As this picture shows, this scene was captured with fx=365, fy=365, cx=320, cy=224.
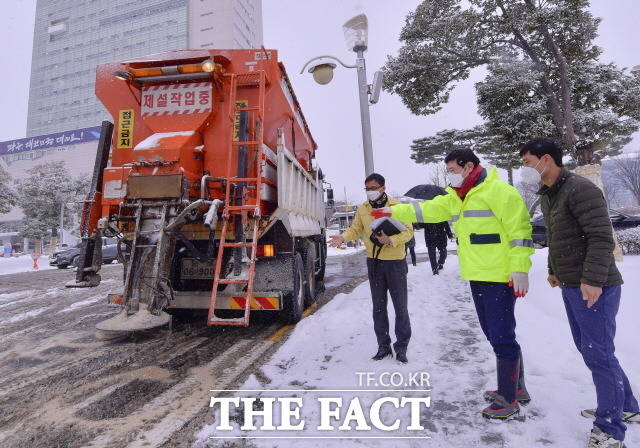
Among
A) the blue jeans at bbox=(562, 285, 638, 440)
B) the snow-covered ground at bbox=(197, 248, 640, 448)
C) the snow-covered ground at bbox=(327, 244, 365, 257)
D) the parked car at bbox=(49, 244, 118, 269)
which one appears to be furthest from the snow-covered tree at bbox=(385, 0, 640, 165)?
the parked car at bbox=(49, 244, 118, 269)

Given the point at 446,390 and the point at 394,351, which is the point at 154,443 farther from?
the point at 394,351

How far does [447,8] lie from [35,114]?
100878 mm

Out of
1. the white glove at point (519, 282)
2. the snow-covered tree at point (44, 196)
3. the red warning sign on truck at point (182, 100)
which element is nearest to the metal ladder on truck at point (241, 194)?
the red warning sign on truck at point (182, 100)

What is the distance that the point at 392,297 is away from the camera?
11.7 feet

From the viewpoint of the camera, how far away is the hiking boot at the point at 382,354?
3455 millimetres

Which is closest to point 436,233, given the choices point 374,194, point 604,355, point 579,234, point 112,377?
point 374,194

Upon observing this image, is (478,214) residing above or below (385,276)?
above

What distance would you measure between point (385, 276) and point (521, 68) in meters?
9.70

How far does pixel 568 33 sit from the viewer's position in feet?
32.1

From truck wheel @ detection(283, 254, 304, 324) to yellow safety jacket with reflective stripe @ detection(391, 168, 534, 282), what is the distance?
8.59ft

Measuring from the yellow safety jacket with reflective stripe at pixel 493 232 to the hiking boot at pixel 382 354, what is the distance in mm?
1326

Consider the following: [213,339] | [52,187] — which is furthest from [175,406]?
[52,187]

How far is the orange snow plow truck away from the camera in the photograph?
3947 millimetres

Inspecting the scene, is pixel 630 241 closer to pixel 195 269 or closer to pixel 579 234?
pixel 579 234
